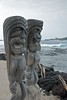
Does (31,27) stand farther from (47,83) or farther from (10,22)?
(47,83)

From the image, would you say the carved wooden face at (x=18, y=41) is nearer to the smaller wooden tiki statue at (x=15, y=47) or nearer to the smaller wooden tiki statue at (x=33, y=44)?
the smaller wooden tiki statue at (x=15, y=47)

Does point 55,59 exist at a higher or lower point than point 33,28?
lower

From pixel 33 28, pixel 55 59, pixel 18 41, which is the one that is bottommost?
pixel 55 59

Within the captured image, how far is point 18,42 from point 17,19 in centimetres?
39

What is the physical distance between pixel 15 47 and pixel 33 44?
81 cm

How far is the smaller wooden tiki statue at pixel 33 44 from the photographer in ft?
19.9

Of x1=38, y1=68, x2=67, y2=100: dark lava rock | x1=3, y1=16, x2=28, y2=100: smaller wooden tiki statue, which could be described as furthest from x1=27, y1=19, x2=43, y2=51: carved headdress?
x1=38, y1=68, x2=67, y2=100: dark lava rock

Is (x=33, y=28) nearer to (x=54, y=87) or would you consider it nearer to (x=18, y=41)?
(x=18, y=41)

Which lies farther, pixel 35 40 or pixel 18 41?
pixel 35 40

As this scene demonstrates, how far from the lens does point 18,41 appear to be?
5363 mm

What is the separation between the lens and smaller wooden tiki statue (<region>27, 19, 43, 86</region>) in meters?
6.06

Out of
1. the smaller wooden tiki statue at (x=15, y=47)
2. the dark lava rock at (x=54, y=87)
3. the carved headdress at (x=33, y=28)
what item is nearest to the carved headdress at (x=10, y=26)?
the smaller wooden tiki statue at (x=15, y=47)

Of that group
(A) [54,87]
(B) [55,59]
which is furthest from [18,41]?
(B) [55,59]

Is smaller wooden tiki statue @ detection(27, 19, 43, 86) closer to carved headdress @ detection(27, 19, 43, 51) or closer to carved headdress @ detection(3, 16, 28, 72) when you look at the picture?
carved headdress @ detection(27, 19, 43, 51)
